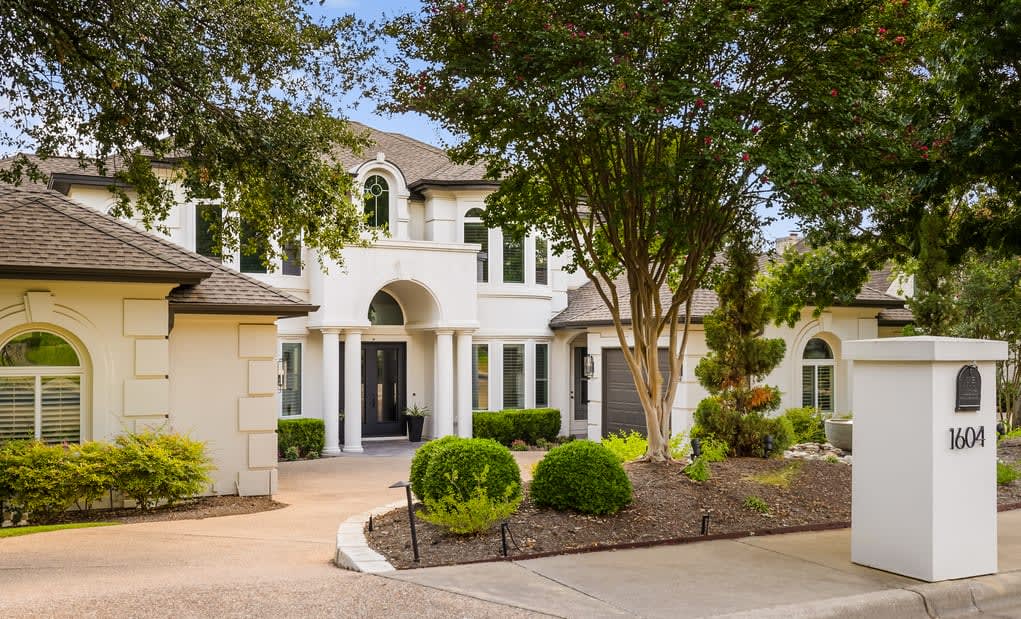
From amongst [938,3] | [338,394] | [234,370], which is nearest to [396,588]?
[234,370]

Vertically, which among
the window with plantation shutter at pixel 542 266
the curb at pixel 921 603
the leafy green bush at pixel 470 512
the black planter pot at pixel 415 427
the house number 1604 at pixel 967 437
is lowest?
the black planter pot at pixel 415 427

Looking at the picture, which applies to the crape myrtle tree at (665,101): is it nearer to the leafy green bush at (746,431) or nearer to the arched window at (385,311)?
the leafy green bush at (746,431)

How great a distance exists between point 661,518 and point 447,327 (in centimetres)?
1374

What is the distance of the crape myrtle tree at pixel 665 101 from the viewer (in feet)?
29.6

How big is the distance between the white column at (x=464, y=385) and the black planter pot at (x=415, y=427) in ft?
3.64

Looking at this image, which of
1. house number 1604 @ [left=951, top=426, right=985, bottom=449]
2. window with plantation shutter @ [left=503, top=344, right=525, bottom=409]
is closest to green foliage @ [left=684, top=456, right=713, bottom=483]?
house number 1604 @ [left=951, top=426, right=985, bottom=449]

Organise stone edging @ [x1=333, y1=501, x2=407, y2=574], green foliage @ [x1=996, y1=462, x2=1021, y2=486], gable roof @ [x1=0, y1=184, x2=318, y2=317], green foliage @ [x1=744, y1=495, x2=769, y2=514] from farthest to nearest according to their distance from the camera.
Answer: green foliage @ [x1=996, y1=462, x2=1021, y2=486] < gable roof @ [x1=0, y1=184, x2=318, y2=317] < green foliage @ [x1=744, y1=495, x2=769, y2=514] < stone edging @ [x1=333, y1=501, x2=407, y2=574]

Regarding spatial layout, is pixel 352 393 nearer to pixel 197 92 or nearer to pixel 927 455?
pixel 197 92

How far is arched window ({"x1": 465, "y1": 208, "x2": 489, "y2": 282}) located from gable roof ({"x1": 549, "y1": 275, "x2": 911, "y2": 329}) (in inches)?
89.9

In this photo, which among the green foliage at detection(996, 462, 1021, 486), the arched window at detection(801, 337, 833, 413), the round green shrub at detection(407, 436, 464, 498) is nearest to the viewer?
the round green shrub at detection(407, 436, 464, 498)

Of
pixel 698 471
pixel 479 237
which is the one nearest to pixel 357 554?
pixel 698 471

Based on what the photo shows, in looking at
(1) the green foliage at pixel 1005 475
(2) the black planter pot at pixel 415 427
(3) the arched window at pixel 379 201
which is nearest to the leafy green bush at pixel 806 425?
(1) the green foliage at pixel 1005 475

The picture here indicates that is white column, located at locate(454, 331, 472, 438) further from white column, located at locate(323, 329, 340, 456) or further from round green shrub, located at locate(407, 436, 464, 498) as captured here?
round green shrub, located at locate(407, 436, 464, 498)

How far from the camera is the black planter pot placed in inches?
909
